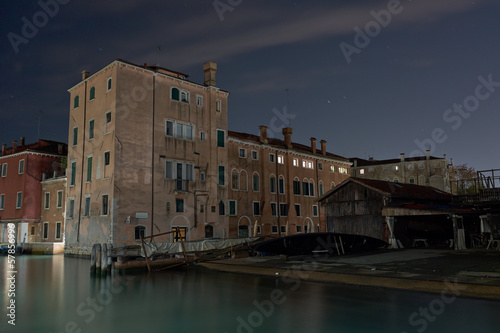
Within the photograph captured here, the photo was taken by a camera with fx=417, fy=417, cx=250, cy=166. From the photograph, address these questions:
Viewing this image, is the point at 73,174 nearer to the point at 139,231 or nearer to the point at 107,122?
the point at 107,122

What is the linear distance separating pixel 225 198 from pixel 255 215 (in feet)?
14.8

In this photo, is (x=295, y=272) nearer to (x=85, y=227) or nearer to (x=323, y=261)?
(x=323, y=261)

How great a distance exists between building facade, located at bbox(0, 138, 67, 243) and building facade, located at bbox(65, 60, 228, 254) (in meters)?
7.09

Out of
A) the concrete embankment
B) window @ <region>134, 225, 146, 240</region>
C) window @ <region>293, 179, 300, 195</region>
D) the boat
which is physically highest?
window @ <region>293, 179, 300, 195</region>

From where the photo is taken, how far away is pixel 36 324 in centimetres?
1062

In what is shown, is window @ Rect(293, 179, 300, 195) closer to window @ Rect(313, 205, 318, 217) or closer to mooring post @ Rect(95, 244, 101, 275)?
window @ Rect(313, 205, 318, 217)

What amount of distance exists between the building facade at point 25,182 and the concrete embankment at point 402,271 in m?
25.2

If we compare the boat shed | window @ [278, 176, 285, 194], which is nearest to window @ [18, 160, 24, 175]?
window @ [278, 176, 285, 194]

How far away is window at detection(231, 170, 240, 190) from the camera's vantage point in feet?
121

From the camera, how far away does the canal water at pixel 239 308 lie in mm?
9641

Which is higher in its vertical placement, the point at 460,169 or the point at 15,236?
the point at 460,169

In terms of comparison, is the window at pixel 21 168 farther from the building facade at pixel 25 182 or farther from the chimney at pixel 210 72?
the chimney at pixel 210 72

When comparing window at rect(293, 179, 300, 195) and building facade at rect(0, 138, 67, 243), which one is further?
window at rect(293, 179, 300, 195)

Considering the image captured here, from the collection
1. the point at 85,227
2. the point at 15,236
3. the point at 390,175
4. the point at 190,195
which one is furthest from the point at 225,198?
the point at 390,175
